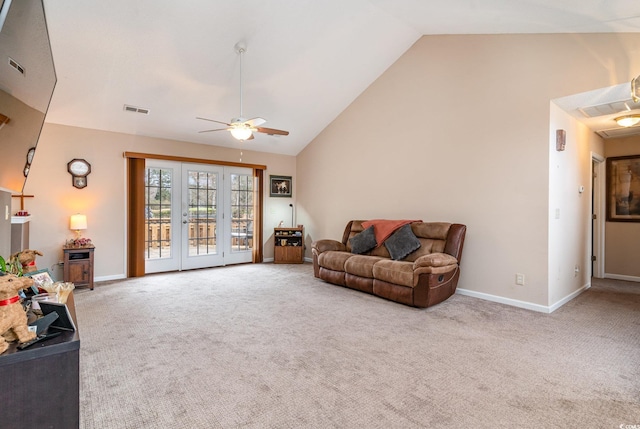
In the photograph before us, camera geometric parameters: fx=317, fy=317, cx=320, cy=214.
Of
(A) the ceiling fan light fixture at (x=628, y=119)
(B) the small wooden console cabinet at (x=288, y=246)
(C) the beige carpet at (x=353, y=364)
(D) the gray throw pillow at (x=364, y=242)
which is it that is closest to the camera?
(C) the beige carpet at (x=353, y=364)

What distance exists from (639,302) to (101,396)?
572 centimetres

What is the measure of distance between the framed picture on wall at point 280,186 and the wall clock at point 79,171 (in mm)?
3352

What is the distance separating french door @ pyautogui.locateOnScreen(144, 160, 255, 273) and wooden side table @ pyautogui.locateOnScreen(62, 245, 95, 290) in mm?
1014

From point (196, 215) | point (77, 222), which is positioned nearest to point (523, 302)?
point (196, 215)

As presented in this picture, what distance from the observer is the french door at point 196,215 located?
570 cm

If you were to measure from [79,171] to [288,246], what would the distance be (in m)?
3.85

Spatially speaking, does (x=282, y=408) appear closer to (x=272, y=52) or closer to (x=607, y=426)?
(x=607, y=426)

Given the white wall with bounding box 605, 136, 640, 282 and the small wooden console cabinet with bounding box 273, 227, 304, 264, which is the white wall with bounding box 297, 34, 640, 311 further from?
the small wooden console cabinet with bounding box 273, 227, 304, 264

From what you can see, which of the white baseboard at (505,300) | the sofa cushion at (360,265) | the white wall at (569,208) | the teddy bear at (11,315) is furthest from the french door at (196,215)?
the white wall at (569,208)

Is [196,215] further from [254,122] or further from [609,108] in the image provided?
[609,108]

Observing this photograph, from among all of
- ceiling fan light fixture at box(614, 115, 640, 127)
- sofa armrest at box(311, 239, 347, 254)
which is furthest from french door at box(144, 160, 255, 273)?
ceiling fan light fixture at box(614, 115, 640, 127)

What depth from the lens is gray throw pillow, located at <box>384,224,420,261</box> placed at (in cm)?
436

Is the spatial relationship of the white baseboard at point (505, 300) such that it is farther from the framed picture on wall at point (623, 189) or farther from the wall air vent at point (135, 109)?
the wall air vent at point (135, 109)

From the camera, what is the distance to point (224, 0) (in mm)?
3441
